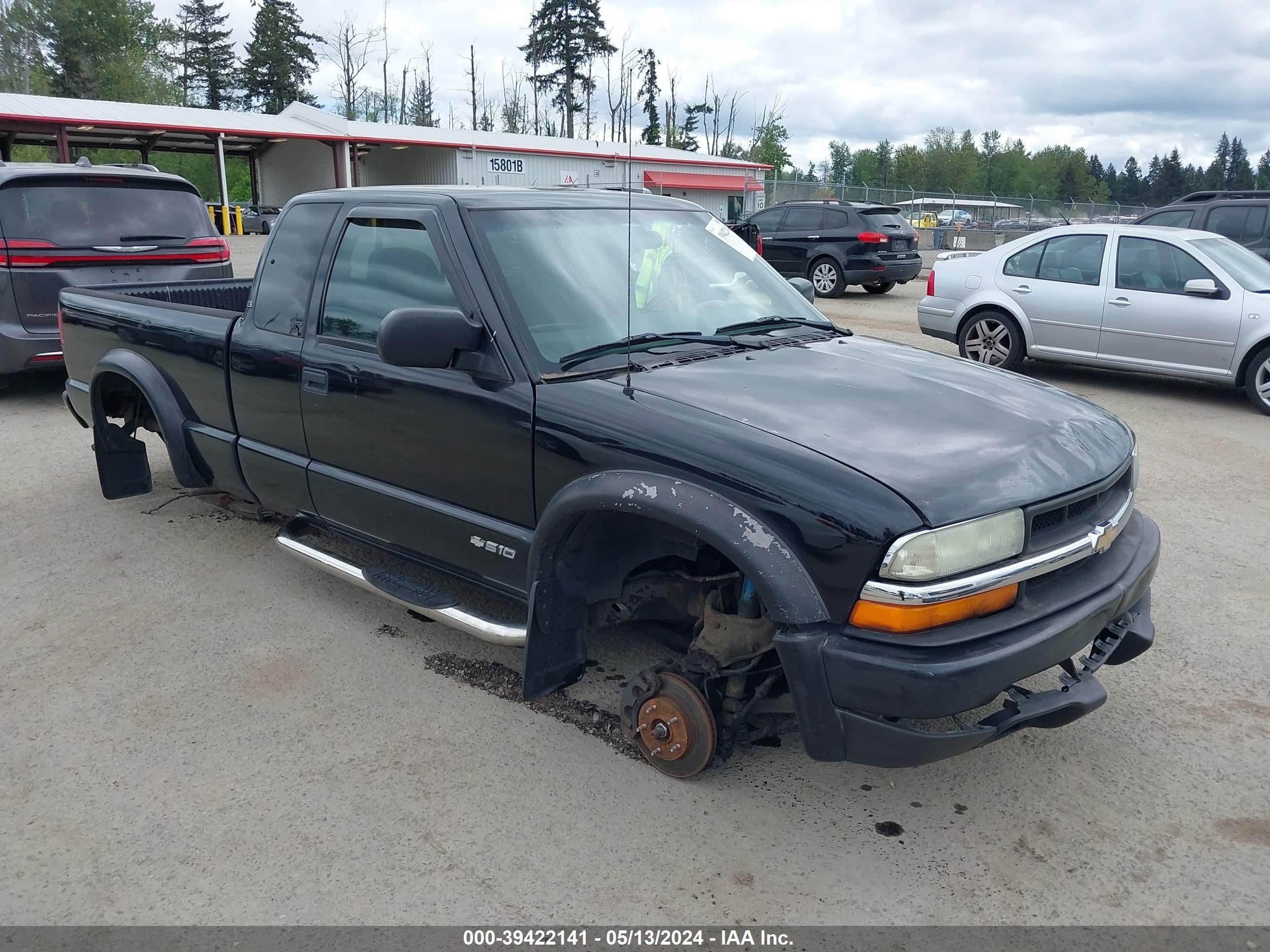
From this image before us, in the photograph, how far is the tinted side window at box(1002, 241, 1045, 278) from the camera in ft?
32.3

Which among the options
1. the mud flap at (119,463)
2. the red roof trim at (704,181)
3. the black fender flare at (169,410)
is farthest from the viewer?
the red roof trim at (704,181)

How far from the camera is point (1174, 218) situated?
500 inches

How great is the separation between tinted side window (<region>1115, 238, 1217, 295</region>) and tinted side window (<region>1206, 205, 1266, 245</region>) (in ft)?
12.2

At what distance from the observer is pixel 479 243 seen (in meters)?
3.51

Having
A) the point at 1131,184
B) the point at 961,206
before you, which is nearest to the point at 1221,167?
the point at 1131,184

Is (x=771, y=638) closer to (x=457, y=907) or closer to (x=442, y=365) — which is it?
(x=457, y=907)

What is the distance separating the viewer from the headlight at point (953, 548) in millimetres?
2490

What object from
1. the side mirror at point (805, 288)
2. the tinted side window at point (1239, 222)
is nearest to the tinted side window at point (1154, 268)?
the tinted side window at point (1239, 222)

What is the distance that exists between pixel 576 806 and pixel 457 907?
547 millimetres

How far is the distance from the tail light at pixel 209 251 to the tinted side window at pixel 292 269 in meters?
4.73

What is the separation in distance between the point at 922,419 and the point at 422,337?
1.61 meters

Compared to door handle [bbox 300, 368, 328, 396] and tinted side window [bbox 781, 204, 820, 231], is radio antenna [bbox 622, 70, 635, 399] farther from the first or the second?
tinted side window [bbox 781, 204, 820, 231]

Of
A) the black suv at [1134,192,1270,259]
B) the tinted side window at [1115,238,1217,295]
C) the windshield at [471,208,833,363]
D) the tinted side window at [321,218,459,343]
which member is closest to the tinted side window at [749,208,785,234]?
the black suv at [1134,192,1270,259]

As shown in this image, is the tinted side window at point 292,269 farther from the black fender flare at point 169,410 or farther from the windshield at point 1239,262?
the windshield at point 1239,262
